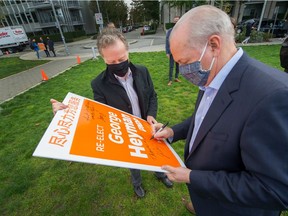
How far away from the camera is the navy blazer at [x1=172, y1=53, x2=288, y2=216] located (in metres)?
0.82

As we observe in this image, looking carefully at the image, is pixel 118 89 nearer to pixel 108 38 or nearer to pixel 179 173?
pixel 108 38

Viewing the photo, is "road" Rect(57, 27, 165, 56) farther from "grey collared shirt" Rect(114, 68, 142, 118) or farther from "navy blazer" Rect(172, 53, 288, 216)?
"navy blazer" Rect(172, 53, 288, 216)

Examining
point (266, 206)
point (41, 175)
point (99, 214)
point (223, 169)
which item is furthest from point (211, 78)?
point (41, 175)

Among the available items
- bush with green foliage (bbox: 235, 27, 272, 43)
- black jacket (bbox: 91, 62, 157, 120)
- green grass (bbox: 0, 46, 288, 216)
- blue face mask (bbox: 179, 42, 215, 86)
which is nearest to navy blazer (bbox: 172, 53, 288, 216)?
blue face mask (bbox: 179, 42, 215, 86)

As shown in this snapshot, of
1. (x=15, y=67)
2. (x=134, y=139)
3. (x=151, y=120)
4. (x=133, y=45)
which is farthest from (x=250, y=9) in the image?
(x=134, y=139)

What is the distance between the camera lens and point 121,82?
2.17 m

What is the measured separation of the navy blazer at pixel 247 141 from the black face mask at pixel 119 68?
122 centimetres

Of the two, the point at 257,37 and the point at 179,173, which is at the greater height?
the point at 179,173

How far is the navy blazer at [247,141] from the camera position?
82cm

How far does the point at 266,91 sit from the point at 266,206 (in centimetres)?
63

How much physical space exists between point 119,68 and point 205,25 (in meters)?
1.19

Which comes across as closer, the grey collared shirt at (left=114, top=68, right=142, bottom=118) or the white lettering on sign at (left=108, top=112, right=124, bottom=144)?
the white lettering on sign at (left=108, top=112, right=124, bottom=144)

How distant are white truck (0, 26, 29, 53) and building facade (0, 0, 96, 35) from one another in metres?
9.12

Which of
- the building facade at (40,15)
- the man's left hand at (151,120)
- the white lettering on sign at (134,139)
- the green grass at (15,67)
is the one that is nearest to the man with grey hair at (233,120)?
the white lettering on sign at (134,139)
